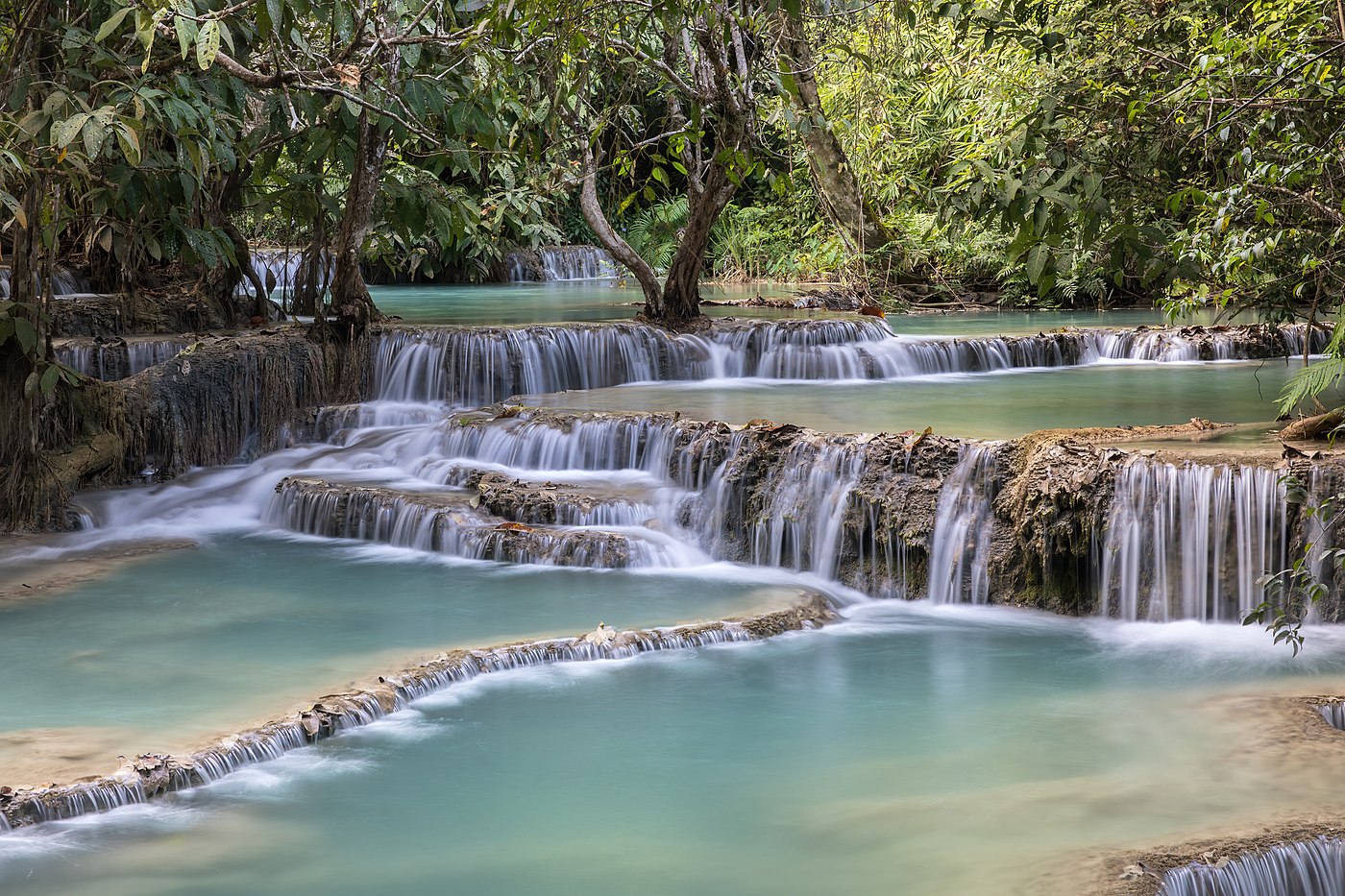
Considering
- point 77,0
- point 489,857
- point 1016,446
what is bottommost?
point 489,857

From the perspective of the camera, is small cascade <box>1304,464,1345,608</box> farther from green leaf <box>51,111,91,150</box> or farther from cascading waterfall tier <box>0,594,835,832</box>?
green leaf <box>51,111,91,150</box>

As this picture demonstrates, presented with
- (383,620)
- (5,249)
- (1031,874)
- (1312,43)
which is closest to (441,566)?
(383,620)

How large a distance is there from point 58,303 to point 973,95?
1001cm

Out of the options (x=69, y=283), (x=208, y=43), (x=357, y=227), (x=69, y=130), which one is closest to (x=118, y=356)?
(x=357, y=227)

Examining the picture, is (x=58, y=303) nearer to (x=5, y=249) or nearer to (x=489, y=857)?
(x=5, y=249)

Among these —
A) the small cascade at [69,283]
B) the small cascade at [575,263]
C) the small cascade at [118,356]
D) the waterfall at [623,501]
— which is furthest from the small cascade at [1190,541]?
the small cascade at [575,263]

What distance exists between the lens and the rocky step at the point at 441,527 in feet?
28.8

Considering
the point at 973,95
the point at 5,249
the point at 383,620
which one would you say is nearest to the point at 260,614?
the point at 383,620

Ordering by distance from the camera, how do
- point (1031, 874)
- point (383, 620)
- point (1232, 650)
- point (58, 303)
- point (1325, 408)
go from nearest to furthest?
point (1031, 874) < point (1232, 650) < point (383, 620) < point (1325, 408) < point (58, 303)

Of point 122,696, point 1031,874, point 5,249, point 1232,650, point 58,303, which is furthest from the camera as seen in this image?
point 5,249

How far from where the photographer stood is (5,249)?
16016 mm

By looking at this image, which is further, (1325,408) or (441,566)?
(1325,408)

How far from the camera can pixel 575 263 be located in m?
26.6

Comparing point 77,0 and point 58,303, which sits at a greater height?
point 77,0
